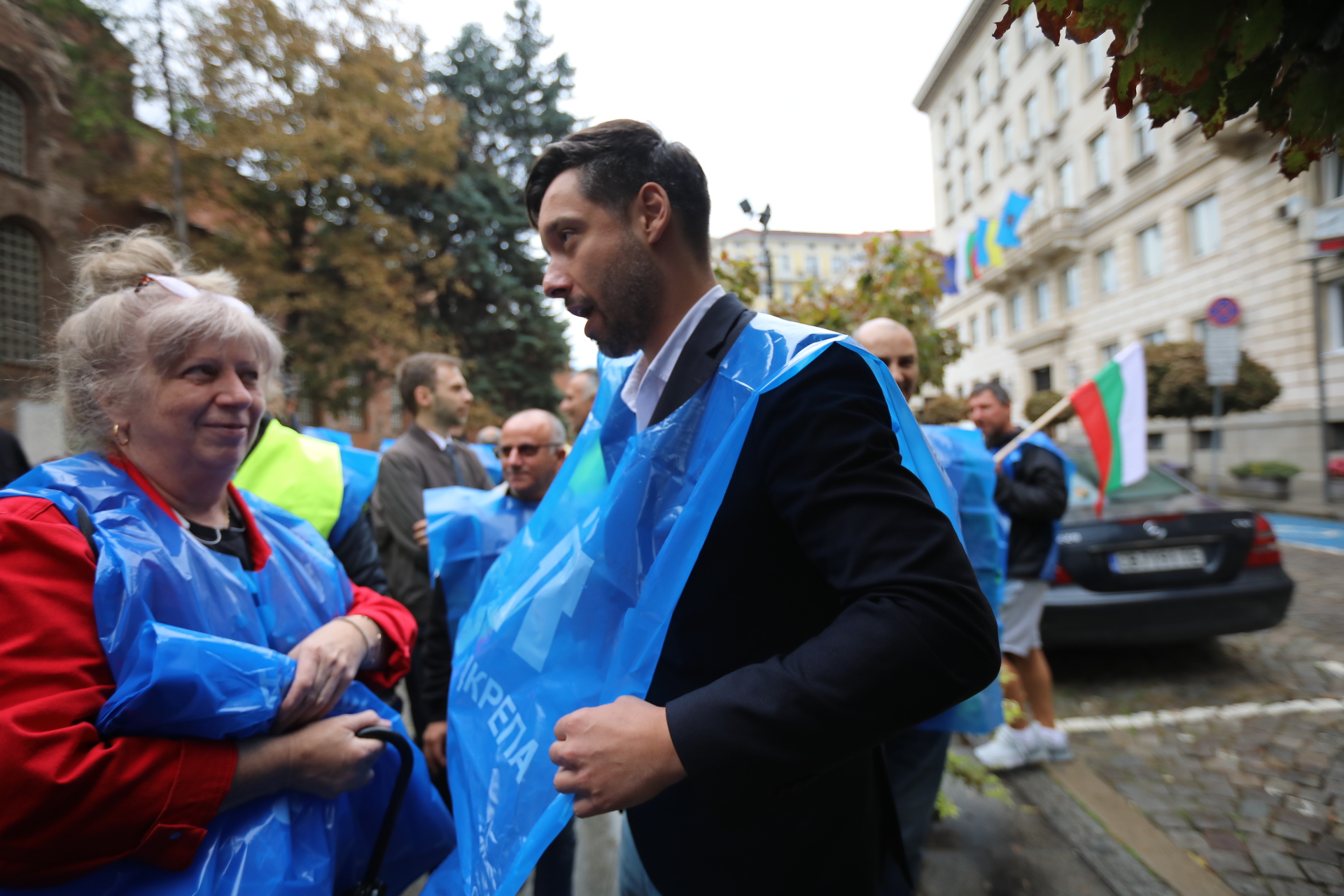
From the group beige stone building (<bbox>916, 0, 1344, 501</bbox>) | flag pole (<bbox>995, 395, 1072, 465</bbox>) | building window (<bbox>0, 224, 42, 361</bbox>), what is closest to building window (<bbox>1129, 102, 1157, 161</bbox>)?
beige stone building (<bbox>916, 0, 1344, 501</bbox>)

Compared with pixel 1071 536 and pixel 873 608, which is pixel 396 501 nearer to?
pixel 873 608

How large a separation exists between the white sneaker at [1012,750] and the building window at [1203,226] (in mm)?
22085

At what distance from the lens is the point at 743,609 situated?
1.11m

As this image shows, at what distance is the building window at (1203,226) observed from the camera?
19.9 metres

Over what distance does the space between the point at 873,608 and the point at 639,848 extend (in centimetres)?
78

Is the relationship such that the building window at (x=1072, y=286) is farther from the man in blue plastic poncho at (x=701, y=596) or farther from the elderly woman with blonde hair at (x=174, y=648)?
the elderly woman with blonde hair at (x=174, y=648)


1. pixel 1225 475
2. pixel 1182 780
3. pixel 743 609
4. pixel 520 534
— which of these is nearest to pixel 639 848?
pixel 743 609

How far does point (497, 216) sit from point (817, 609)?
63.4 ft

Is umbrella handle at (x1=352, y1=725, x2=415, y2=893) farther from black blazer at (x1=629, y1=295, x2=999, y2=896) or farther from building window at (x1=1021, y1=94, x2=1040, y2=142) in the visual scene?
building window at (x1=1021, y1=94, x2=1040, y2=142)

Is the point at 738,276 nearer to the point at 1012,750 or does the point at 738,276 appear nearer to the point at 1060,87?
the point at 1012,750

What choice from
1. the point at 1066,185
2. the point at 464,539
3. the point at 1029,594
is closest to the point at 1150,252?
the point at 1066,185

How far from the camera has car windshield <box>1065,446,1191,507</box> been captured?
4801 millimetres

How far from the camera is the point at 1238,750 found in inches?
141

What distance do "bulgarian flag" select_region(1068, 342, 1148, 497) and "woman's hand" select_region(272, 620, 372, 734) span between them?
4.37 metres
